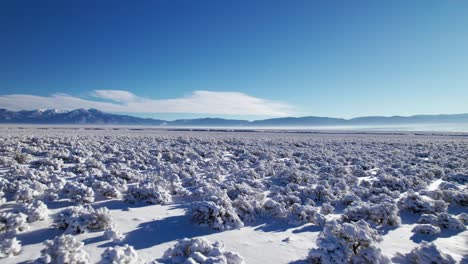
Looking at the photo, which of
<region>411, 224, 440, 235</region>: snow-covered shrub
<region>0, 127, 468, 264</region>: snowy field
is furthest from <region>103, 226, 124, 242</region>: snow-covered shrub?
<region>411, 224, 440, 235</region>: snow-covered shrub

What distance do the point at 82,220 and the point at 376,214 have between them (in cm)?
742

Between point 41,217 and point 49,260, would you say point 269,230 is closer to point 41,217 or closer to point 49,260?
point 49,260

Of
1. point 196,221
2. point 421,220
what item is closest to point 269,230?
point 196,221

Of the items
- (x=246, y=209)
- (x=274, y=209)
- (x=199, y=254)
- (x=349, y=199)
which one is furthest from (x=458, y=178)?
(x=199, y=254)

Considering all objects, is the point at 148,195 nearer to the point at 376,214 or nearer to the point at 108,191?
the point at 108,191

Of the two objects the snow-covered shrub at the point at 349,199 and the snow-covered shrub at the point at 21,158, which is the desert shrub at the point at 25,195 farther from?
the snow-covered shrub at the point at 349,199

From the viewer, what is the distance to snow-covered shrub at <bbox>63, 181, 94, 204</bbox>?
7.45m

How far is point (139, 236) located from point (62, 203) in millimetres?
3356

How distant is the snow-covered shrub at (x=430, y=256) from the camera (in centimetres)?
464

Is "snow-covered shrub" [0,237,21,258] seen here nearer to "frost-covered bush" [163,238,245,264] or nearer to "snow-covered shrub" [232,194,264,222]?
"frost-covered bush" [163,238,245,264]

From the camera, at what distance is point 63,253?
415 centimetres

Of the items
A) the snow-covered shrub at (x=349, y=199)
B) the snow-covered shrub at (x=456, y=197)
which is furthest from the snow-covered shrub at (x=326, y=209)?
the snow-covered shrub at (x=456, y=197)

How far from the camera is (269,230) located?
6488mm

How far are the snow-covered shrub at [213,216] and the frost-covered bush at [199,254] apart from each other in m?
1.58
